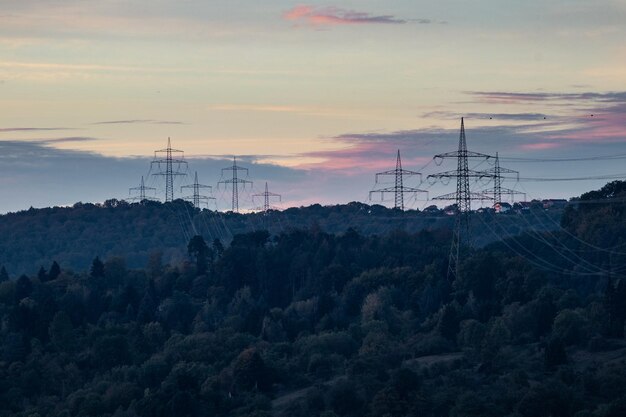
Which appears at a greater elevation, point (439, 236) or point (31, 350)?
point (439, 236)

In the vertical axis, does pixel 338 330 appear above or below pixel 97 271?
below

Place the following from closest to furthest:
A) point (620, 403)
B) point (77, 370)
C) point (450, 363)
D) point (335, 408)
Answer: point (620, 403) < point (335, 408) < point (450, 363) < point (77, 370)

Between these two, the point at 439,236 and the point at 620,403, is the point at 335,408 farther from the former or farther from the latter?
the point at 439,236

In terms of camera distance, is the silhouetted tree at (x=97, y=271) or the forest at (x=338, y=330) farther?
the silhouetted tree at (x=97, y=271)

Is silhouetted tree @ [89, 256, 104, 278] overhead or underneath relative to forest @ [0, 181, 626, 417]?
overhead

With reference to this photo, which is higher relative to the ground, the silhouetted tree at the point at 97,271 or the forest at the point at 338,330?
the silhouetted tree at the point at 97,271

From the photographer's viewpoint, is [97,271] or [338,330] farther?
[97,271]

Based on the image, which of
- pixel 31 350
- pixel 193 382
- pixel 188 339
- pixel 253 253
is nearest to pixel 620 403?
pixel 193 382

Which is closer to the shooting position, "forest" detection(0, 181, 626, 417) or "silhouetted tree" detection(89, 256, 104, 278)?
"forest" detection(0, 181, 626, 417)
